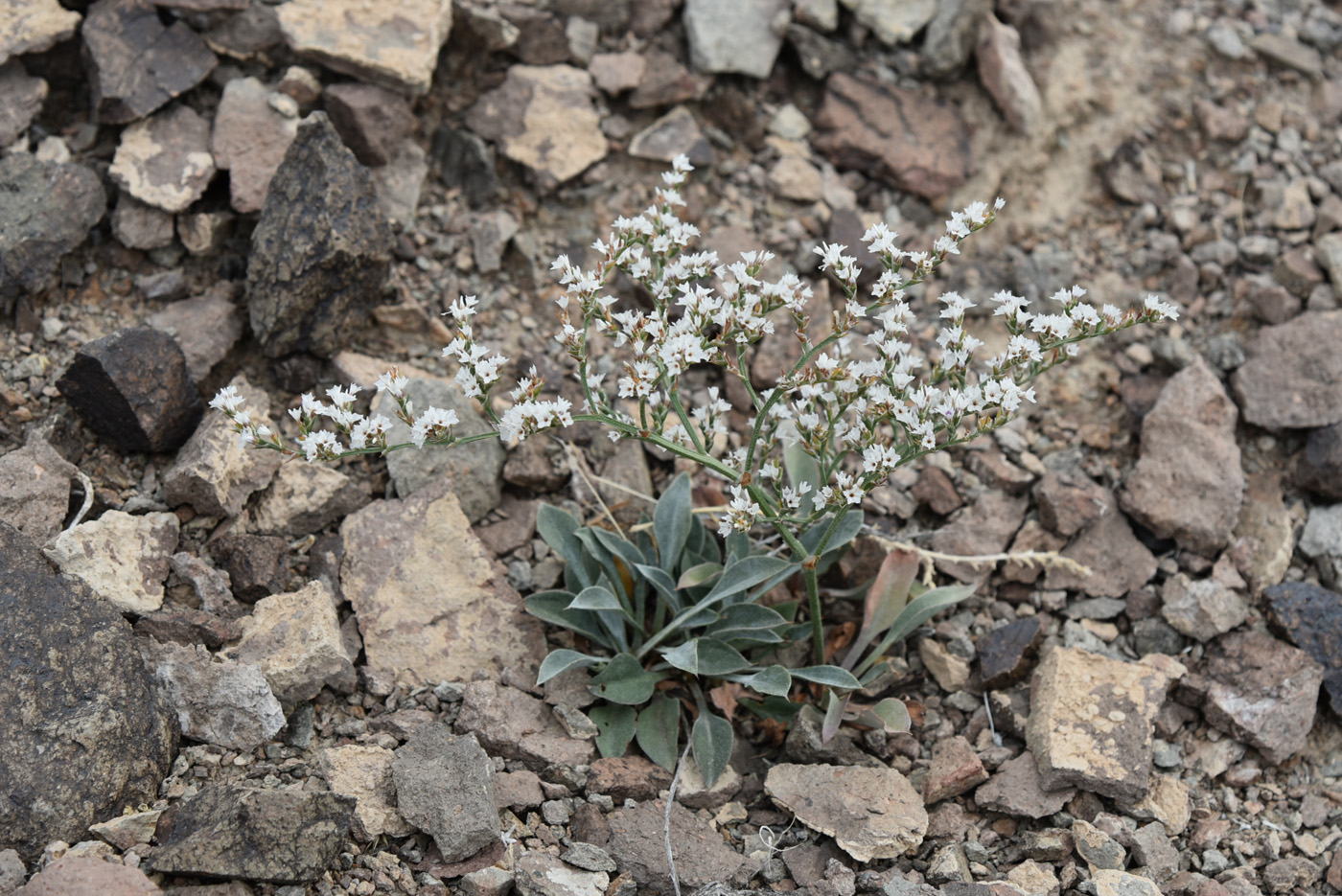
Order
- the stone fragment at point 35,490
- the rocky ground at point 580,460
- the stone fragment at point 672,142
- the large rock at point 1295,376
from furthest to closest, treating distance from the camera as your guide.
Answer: the stone fragment at point 672,142, the large rock at point 1295,376, the stone fragment at point 35,490, the rocky ground at point 580,460

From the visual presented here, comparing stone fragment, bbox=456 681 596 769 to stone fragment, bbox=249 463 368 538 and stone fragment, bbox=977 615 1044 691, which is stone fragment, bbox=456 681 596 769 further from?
stone fragment, bbox=977 615 1044 691

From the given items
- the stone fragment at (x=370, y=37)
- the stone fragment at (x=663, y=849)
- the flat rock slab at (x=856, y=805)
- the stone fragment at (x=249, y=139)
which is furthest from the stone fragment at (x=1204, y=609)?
the stone fragment at (x=249, y=139)

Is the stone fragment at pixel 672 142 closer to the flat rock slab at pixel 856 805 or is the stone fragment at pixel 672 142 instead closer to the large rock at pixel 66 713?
the flat rock slab at pixel 856 805

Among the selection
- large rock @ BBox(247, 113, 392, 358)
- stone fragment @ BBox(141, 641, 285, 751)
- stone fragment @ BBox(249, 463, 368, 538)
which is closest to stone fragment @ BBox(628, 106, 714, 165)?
large rock @ BBox(247, 113, 392, 358)

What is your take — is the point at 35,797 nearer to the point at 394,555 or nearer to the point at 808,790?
the point at 394,555

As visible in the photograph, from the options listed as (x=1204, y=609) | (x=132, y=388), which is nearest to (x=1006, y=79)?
(x=1204, y=609)

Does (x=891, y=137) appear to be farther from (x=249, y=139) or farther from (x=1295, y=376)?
(x=249, y=139)
